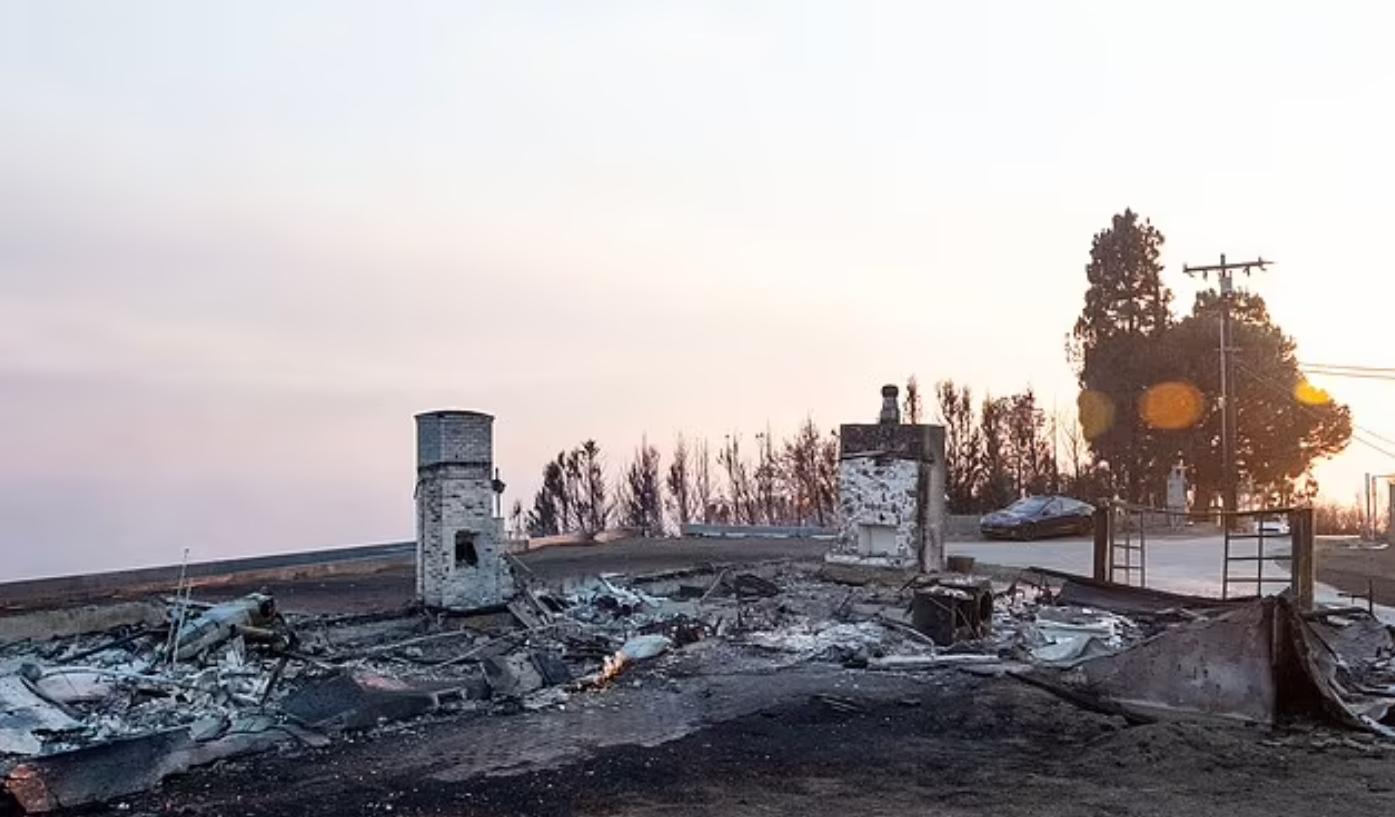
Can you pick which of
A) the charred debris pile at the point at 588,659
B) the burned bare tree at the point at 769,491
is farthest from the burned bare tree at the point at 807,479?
the charred debris pile at the point at 588,659

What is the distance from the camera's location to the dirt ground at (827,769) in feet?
25.3

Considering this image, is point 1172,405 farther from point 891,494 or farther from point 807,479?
point 891,494

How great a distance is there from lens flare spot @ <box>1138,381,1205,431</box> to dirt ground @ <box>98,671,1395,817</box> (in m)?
33.9

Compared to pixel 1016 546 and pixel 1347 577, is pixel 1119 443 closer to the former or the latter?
pixel 1016 546

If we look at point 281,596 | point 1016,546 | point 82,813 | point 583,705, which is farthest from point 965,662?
point 1016,546

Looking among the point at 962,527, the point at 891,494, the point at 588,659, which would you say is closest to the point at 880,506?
the point at 891,494

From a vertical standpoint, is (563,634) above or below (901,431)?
below

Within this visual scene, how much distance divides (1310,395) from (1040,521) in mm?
16551

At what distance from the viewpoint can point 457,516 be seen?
14.7m

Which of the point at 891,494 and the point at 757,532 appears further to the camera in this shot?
the point at 757,532

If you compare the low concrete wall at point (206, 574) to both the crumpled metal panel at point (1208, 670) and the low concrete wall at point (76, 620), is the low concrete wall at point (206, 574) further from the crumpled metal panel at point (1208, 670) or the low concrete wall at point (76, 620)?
the crumpled metal panel at point (1208, 670)

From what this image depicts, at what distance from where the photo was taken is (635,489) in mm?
44625

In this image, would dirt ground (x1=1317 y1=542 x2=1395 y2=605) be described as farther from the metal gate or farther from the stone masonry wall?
the stone masonry wall

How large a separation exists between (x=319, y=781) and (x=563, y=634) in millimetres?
5735
